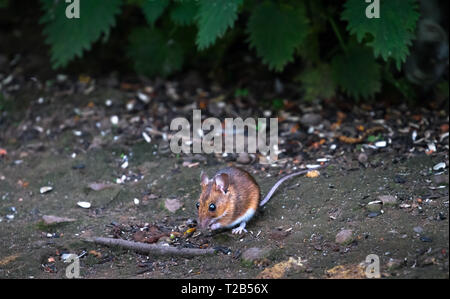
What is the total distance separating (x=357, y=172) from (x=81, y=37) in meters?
2.92

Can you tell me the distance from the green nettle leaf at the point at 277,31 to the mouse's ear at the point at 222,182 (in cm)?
165

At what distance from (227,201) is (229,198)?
28mm

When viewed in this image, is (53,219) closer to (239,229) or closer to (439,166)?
(239,229)

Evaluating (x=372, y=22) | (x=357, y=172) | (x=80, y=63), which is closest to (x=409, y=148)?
(x=357, y=172)

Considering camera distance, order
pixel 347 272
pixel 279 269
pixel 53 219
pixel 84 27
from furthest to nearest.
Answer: pixel 84 27, pixel 53 219, pixel 279 269, pixel 347 272

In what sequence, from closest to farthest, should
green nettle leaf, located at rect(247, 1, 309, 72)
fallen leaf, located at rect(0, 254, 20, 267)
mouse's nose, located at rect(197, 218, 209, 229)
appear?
fallen leaf, located at rect(0, 254, 20, 267) < mouse's nose, located at rect(197, 218, 209, 229) < green nettle leaf, located at rect(247, 1, 309, 72)

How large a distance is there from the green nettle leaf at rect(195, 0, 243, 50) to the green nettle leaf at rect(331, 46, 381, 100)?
1627 millimetres

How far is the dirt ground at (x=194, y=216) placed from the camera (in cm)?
392

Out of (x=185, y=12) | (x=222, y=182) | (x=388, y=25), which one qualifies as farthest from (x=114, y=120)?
(x=388, y=25)

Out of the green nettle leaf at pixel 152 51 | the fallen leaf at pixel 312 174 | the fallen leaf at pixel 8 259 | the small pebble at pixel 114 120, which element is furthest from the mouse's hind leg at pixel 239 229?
the green nettle leaf at pixel 152 51

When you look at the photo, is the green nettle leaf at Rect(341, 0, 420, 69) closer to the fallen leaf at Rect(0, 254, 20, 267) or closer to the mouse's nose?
the mouse's nose

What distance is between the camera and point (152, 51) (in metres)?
6.92

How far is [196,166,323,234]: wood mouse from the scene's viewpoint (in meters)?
4.41

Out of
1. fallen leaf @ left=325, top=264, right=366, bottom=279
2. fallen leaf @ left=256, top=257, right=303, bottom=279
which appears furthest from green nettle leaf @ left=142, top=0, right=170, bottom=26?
fallen leaf @ left=325, top=264, right=366, bottom=279
